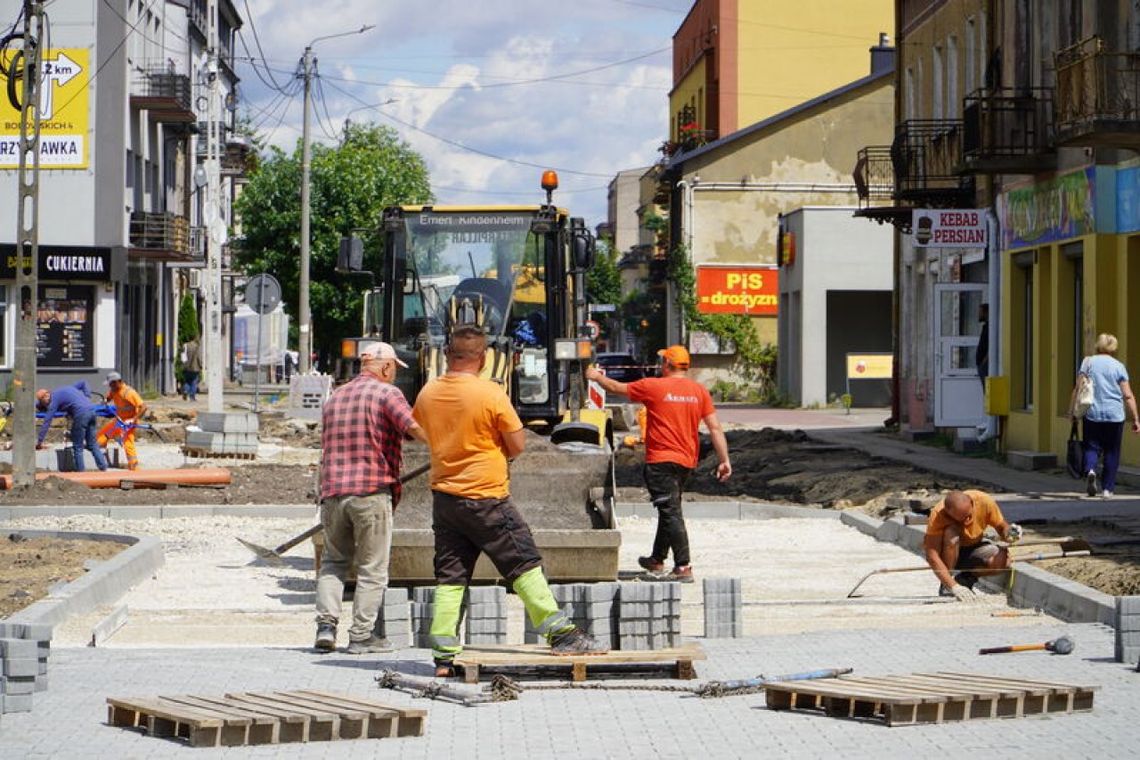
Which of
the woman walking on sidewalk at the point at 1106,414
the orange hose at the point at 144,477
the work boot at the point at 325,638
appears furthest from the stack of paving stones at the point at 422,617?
the orange hose at the point at 144,477

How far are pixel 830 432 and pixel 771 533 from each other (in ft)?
64.7

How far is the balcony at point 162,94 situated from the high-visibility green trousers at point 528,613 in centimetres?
4729

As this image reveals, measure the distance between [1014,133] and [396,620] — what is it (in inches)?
748

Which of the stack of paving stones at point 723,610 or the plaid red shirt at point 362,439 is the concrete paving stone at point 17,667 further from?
the stack of paving stones at point 723,610

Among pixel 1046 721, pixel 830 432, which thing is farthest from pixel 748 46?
pixel 1046 721

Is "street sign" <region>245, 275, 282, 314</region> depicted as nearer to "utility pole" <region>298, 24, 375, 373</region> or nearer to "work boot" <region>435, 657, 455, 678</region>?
"utility pole" <region>298, 24, 375, 373</region>

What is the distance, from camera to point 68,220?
5216cm

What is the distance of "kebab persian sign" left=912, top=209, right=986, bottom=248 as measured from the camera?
101 ft

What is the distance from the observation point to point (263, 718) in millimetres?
8734

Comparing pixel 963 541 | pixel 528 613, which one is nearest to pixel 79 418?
pixel 963 541

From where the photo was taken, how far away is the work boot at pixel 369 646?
1159 centimetres

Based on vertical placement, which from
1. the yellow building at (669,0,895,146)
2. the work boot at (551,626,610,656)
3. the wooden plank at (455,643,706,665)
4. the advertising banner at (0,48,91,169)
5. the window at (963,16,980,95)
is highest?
the yellow building at (669,0,895,146)

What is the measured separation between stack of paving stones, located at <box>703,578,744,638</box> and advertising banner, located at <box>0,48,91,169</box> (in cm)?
4297

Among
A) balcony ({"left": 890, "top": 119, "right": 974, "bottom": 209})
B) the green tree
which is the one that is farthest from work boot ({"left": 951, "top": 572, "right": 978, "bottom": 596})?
the green tree
